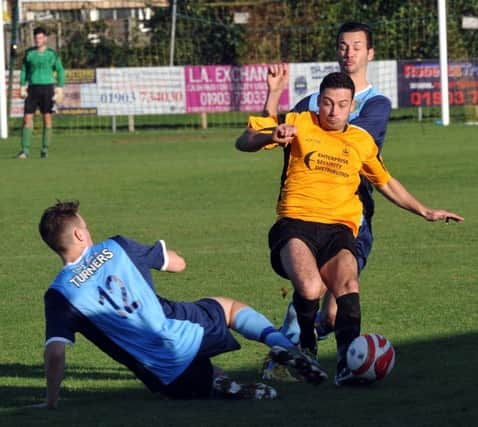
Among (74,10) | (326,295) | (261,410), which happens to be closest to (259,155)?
(326,295)

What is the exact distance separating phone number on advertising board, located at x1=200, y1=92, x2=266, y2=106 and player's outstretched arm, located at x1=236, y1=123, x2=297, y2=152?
22.9 metres

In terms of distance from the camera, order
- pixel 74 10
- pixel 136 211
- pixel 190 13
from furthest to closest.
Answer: pixel 74 10, pixel 190 13, pixel 136 211

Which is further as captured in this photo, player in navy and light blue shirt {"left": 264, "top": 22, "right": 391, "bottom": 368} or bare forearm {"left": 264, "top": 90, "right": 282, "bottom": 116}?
player in navy and light blue shirt {"left": 264, "top": 22, "right": 391, "bottom": 368}

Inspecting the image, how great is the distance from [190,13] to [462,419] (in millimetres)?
36241

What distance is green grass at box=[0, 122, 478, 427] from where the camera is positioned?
6.21m

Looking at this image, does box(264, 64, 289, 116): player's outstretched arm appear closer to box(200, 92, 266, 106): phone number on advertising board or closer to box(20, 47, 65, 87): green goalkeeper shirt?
box(20, 47, 65, 87): green goalkeeper shirt

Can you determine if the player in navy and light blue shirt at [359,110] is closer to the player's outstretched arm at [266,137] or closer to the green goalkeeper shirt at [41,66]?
the player's outstretched arm at [266,137]

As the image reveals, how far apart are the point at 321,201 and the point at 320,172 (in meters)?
0.17

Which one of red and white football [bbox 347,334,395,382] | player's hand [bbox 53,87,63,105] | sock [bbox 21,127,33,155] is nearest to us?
red and white football [bbox 347,334,395,382]

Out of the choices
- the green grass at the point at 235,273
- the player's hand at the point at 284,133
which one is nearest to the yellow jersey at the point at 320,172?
the player's hand at the point at 284,133

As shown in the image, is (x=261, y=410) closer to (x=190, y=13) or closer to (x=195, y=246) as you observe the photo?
(x=195, y=246)

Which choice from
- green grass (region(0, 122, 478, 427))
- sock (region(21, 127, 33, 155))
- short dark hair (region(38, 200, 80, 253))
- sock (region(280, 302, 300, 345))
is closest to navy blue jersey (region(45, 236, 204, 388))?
short dark hair (region(38, 200, 80, 253))

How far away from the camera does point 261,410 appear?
20.2 ft

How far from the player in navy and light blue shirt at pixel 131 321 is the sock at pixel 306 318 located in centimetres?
65
